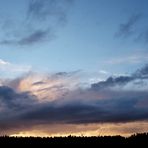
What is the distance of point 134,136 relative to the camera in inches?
3366
